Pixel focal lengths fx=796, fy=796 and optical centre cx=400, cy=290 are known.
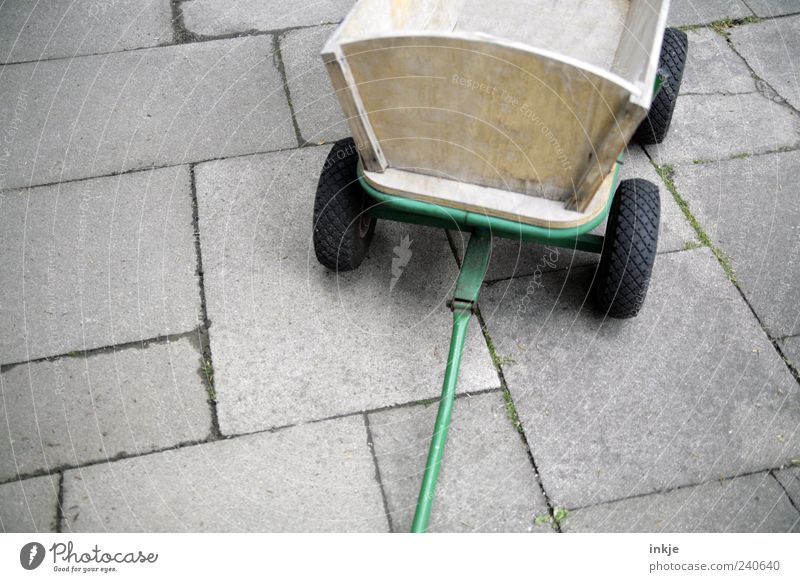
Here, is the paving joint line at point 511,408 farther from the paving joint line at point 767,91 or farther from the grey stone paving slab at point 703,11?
the grey stone paving slab at point 703,11

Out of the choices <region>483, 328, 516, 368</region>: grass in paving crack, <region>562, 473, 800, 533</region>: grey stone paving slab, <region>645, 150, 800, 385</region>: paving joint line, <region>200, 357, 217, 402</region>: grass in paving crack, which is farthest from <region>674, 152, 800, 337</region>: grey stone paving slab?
<region>200, 357, 217, 402</region>: grass in paving crack

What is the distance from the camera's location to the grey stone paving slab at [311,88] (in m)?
3.42

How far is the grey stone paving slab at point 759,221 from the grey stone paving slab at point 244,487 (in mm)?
1512

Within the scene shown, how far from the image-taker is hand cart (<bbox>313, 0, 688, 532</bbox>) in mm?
2025

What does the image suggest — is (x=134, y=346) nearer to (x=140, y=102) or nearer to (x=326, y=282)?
(x=326, y=282)

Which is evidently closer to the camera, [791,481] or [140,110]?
[791,481]

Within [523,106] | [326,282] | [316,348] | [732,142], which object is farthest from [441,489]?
[732,142]

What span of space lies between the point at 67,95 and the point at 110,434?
1.83 m

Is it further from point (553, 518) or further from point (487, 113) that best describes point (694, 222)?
point (553, 518)

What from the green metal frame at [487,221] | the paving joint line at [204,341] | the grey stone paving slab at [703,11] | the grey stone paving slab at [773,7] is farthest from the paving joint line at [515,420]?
the grey stone paving slab at [773,7]

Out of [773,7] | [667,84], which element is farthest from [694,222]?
[773,7]

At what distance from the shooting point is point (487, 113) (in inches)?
86.4

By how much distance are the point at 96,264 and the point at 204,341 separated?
0.58 metres

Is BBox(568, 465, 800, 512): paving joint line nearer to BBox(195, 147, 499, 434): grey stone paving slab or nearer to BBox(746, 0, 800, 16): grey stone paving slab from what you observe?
BBox(195, 147, 499, 434): grey stone paving slab
